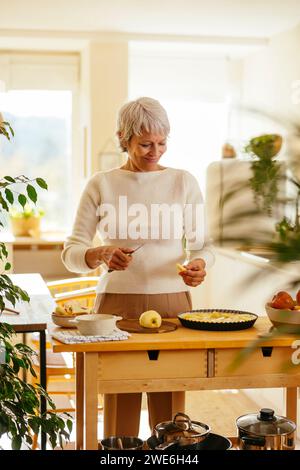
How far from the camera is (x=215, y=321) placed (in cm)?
241

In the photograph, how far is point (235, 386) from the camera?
2299 millimetres

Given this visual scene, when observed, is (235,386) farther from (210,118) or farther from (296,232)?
(210,118)

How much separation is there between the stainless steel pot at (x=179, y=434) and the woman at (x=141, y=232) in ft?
1.49

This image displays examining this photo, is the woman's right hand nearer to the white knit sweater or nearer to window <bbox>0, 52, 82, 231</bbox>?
the white knit sweater

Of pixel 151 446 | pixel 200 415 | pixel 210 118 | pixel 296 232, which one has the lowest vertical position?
pixel 200 415

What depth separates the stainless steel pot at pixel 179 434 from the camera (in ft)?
6.24

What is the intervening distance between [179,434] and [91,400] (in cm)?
37

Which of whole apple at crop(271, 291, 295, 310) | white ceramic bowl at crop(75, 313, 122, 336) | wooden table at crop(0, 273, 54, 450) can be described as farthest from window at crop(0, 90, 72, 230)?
Answer: whole apple at crop(271, 291, 295, 310)

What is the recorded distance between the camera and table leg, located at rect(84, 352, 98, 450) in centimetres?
219

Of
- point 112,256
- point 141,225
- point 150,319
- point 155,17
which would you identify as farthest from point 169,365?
point 155,17

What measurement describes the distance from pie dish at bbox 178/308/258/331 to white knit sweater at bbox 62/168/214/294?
131mm

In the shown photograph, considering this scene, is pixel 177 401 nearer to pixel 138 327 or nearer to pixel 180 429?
pixel 138 327
